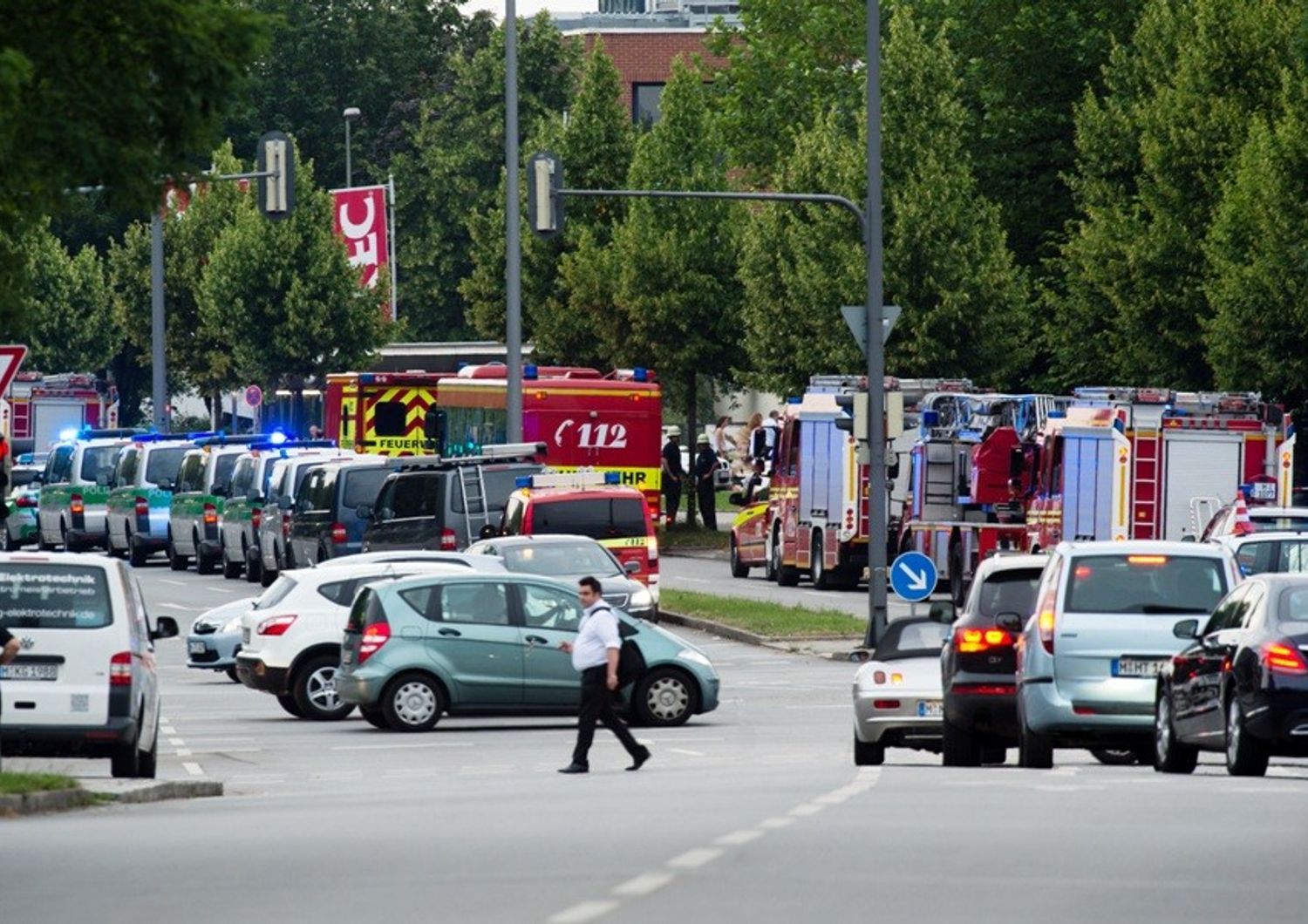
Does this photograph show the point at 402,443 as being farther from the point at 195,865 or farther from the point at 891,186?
the point at 195,865

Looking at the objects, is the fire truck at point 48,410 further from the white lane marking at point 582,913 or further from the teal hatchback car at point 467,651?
the white lane marking at point 582,913

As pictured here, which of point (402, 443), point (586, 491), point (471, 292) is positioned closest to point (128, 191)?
point (586, 491)

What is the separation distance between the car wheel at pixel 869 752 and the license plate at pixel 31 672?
6.18m

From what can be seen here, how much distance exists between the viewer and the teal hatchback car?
91.8ft

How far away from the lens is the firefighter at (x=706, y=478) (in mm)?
60562

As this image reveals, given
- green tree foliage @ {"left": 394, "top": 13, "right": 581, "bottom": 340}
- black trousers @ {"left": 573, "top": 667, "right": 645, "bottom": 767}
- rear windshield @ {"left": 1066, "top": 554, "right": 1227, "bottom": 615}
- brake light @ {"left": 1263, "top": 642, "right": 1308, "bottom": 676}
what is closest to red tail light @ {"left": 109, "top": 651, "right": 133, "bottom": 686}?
black trousers @ {"left": 573, "top": 667, "right": 645, "bottom": 767}

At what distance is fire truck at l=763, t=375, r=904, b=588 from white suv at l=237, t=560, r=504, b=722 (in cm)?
1720

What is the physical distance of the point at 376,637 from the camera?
2784cm

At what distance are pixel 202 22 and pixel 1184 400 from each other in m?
25.8

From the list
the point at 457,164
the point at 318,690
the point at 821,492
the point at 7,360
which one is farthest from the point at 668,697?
the point at 457,164

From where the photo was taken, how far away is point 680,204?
6612 cm

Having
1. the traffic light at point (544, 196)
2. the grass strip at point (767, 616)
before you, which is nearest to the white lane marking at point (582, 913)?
the grass strip at point (767, 616)

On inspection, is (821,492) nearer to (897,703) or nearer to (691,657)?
(691,657)

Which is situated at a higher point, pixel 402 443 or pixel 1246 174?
pixel 1246 174
